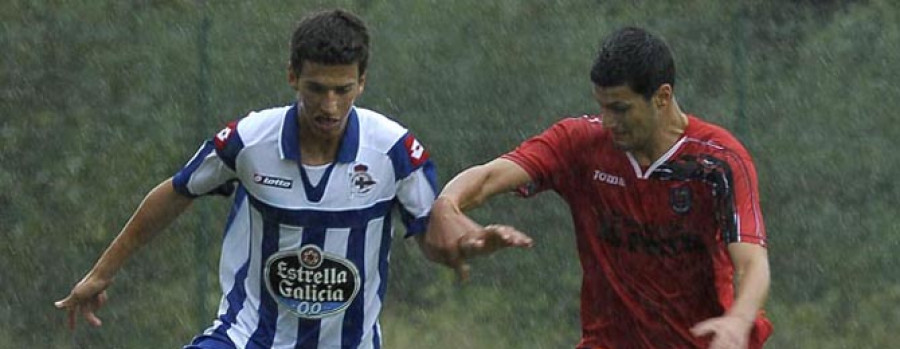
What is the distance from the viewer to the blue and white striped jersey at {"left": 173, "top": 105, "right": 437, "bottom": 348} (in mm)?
5148

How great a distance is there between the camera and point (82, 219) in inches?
376

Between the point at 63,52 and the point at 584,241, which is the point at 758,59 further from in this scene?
the point at 584,241

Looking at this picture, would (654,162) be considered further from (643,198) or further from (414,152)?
(414,152)

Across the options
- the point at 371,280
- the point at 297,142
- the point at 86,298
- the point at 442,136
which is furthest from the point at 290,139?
the point at 442,136

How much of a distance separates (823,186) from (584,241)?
175 inches

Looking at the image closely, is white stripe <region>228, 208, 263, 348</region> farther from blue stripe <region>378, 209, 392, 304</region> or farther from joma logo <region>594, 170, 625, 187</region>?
joma logo <region>594, 170, 625, 187</region>

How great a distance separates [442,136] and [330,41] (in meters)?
4.48

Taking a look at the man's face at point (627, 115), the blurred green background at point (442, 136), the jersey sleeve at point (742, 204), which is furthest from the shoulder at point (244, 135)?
the blurred green background at point (442, 136)

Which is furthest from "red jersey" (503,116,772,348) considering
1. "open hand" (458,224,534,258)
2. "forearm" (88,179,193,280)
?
"forearm" (88,179,193,280)

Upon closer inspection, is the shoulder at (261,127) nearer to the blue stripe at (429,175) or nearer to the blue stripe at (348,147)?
the blue stripe at (348,147)

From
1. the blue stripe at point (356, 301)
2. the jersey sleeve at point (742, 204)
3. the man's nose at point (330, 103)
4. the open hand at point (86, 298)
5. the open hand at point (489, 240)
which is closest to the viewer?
the open hand at point (489, 240)

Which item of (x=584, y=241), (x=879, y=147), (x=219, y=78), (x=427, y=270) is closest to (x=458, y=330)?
(x=427, y=270)

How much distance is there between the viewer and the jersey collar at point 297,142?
16.9ft

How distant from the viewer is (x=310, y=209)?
5141 millimetres
